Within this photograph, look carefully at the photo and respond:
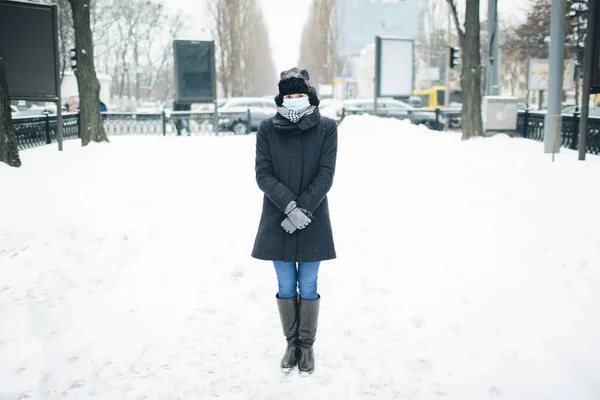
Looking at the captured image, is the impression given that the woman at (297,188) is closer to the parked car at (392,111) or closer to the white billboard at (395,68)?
the white billboard at (395,68)

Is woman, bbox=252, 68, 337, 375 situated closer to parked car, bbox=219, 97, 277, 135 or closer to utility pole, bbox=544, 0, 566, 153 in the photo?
utility pole, bbox=544, 0, 566, 153

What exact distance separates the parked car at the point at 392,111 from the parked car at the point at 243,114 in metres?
3.91

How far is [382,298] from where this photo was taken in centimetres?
523

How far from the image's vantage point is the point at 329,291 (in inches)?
216

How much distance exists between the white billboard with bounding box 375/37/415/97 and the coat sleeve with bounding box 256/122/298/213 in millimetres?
18429

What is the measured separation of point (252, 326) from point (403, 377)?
138 cm

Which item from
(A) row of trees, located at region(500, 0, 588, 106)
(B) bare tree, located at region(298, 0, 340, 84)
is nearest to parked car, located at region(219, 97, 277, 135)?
(A) row of trees, located at region(500, 0, 588, 106)

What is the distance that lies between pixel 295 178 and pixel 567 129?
12819mm

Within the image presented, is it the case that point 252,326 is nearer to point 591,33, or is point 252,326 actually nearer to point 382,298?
point 382,298

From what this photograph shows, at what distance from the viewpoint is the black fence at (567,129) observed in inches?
527

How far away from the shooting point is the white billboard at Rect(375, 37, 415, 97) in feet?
71.6

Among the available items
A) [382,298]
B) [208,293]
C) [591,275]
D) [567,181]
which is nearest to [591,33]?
[567,181]

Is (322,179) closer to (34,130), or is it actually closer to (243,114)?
(34,130)

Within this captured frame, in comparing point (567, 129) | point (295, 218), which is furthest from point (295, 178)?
point (567, 129)
